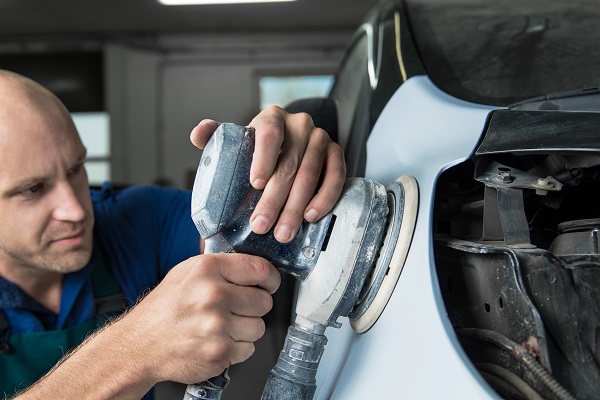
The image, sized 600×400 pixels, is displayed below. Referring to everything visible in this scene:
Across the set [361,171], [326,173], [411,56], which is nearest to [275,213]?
[326,173]

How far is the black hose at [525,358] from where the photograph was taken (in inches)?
29.2

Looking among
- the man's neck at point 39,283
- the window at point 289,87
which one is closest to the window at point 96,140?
the window at point 289,87

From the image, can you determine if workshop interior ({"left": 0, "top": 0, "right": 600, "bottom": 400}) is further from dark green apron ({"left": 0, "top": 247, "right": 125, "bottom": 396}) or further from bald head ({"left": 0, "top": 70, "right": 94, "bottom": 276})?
bald head ({"left": 0, "top": 70, "right": 94, "bottom": 276})

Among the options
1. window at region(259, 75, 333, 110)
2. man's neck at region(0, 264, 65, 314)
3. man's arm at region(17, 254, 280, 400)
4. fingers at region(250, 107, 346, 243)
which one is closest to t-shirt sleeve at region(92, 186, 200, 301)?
man's neck at region(0, 264, 65, 314)

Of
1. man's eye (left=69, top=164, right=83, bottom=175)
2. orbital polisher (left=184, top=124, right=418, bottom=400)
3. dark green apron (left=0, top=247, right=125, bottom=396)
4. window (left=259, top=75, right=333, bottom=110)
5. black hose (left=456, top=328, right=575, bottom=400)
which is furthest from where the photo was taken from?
window (left=259, top=75, right=333, bottom=110)

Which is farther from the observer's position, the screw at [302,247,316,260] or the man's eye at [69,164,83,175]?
the man's eye at [69,164,83,175]

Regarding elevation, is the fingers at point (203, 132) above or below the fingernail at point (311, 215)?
above

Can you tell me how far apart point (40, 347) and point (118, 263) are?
310mm

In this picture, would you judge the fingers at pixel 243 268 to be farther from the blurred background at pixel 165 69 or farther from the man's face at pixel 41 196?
the blurred background at pixel 165 69

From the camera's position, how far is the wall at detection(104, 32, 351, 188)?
32.6 ft

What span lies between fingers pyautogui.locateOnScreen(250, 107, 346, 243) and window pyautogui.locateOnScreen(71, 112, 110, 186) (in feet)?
30.2

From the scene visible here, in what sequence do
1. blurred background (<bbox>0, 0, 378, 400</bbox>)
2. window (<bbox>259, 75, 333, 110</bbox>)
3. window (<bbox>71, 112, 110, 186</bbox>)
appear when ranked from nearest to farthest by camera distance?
blurred background (<bbox>0, 0, 378, 400</bbox>) → window (<bbox>71, 112, 110, 186</bbox>) → window (<bbox>259, 75, 333, 110</bbox>)

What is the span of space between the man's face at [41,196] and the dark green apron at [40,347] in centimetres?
15

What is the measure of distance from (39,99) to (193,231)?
56 centimetres
